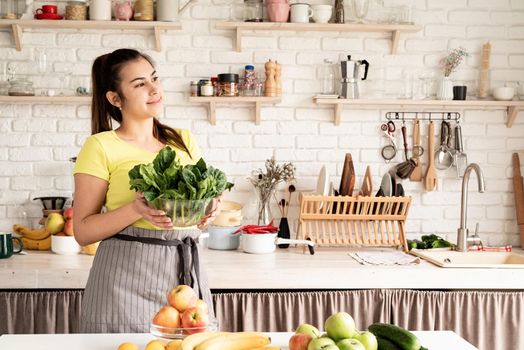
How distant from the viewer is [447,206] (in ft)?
12.9

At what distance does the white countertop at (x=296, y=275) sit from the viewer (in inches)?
121

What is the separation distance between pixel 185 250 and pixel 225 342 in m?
0.76

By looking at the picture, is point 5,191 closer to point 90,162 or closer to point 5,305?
point 5,305

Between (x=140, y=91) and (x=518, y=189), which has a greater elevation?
(x=140, y=91)

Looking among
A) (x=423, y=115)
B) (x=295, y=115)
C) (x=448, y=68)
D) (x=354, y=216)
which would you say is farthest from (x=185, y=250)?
(x=448, y=68)

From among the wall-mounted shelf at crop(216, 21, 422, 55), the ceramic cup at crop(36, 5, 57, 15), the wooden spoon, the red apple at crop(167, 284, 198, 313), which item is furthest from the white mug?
the red apple at crop(167, 284, 198, 313)

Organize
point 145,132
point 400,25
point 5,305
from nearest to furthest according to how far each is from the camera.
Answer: point 145,132
point 5,305
point 400,25

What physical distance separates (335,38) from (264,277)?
60.1 inches

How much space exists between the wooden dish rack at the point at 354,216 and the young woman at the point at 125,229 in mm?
1208

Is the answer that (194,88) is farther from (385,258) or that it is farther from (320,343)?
(320,343)

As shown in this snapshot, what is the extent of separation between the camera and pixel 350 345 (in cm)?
157

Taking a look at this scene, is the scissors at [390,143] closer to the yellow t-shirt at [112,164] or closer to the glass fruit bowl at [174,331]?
the yellow t-shirt at [112,164]

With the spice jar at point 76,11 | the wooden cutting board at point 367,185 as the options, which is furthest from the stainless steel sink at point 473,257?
the spice jar at point 76,11

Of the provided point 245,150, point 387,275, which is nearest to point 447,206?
point 387,275
